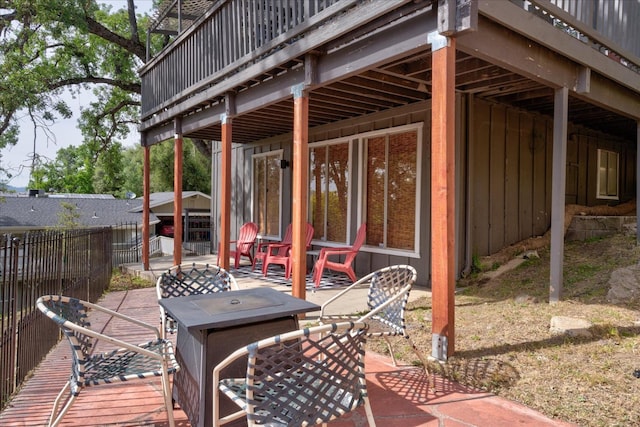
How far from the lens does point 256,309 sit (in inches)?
81.9

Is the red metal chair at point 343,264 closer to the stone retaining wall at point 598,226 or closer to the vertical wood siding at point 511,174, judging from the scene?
the vertical wood siding at point 511,174

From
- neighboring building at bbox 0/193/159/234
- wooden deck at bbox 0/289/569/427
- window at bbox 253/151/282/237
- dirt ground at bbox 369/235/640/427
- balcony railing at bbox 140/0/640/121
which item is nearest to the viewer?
wooden deck at bbox 0/289/569/427

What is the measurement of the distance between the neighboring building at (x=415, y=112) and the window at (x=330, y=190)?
0.03 metres

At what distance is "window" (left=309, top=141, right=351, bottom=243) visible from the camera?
22.6 feet

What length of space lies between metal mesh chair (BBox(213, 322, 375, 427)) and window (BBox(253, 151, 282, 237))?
21.9 ft

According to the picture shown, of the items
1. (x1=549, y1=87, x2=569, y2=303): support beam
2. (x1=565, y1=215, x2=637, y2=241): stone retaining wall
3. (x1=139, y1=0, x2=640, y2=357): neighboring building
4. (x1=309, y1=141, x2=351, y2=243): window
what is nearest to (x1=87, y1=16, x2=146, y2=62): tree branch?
(x1=139, y1=0, x2=640, y2=357): neighboring building

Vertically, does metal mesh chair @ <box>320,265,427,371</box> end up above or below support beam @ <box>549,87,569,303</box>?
below

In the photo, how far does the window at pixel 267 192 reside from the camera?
8.39 m

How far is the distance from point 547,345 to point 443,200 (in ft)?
4.41

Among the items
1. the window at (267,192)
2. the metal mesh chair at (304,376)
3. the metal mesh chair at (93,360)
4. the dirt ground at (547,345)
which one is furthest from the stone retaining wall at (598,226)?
the metal mesh chair at (93,360)

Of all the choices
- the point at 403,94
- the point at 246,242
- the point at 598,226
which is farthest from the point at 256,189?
the point at 598,226

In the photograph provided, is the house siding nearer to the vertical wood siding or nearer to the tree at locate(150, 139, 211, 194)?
the vertical wood siding

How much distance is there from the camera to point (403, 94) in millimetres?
5316

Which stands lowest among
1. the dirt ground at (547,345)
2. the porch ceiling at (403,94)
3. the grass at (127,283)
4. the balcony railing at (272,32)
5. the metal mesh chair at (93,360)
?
the grass at (127,283)
